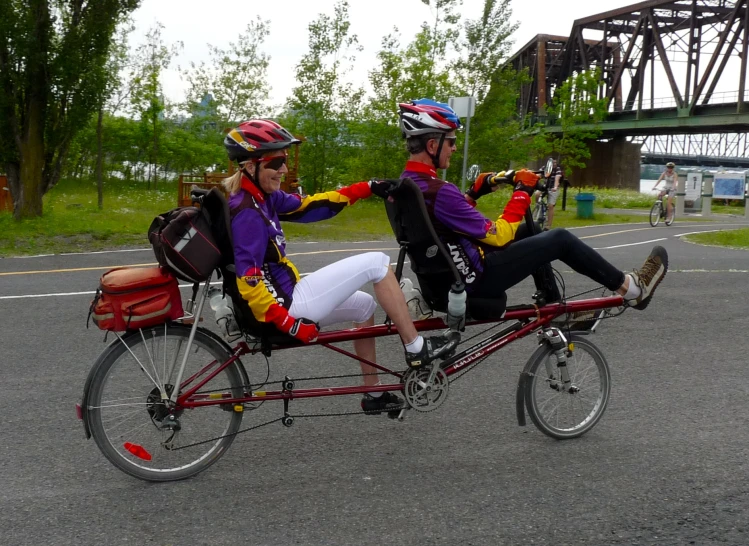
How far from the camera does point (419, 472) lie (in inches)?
170

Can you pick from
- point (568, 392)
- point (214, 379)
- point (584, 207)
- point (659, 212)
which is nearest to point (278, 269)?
point (214, 379)

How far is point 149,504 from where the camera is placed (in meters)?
3.89

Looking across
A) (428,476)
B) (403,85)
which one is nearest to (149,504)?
(428,476)

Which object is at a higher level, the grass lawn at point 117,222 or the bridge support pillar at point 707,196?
the bridge support pillar at point 707,196

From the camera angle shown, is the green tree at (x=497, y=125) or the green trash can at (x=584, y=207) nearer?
the green trash can at (x=584, y=207)

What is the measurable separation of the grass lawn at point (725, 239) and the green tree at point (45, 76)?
1317cm

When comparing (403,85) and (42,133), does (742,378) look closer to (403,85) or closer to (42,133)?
(42,133)

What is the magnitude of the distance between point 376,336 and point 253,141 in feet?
3.93

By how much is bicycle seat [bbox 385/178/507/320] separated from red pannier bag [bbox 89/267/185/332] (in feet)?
3.89

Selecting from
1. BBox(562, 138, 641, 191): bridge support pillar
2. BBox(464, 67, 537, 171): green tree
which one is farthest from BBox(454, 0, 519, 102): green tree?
BBox(562, 138, 641, 191): bridge support pillar

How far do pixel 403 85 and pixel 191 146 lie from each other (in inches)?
490

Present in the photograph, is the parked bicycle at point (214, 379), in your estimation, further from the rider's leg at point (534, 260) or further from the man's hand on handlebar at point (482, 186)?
the man's hand on handlebar at point (482, 186)

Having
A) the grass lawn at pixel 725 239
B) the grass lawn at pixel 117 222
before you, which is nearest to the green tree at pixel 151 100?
the grass lawn at pixel 117 222

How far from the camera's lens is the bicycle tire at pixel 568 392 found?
4.73 m
